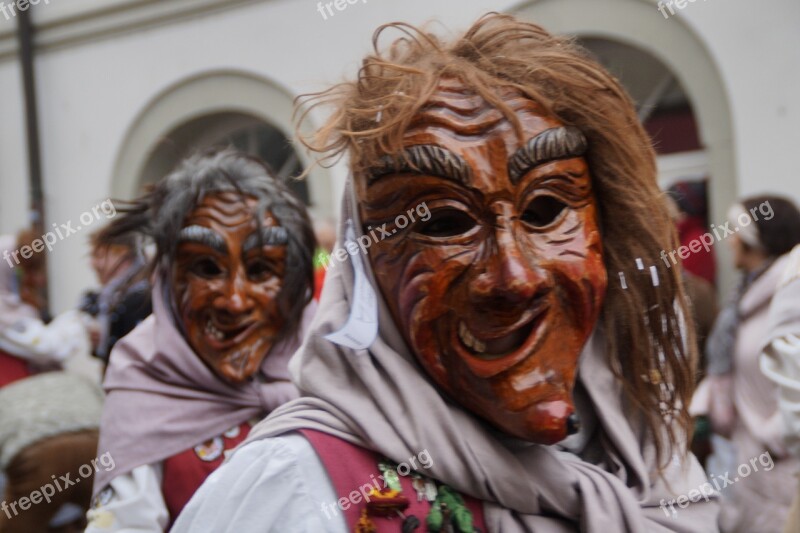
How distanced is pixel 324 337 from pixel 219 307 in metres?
1.30

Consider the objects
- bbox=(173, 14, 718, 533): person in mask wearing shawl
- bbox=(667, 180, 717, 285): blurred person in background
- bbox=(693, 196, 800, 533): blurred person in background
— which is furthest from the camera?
bbox=(667, 180, 717, 285): blurred person in background

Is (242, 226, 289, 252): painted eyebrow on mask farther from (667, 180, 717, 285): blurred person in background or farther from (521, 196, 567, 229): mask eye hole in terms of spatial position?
(667, 180, 717, 285): blurred person in background

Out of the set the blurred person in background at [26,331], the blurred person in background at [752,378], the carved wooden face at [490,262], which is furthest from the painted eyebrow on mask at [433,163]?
the blurred person in background at [26,331]

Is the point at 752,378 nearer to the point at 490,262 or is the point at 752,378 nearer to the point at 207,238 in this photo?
the point at 207,238

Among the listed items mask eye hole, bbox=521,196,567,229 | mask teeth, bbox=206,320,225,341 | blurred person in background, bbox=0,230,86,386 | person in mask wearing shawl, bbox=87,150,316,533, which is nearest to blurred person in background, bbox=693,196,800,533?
person in mask wearing shawl, bbox=87,150,316,533

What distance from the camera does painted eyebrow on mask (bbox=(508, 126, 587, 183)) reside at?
1645 mm

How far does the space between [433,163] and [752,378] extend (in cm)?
256

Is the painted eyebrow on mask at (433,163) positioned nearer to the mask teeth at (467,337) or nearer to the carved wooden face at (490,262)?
the carved wooden face at (490,262)

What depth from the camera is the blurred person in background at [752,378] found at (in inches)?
140

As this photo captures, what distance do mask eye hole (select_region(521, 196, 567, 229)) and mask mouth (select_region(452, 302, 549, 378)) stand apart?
0.57 feet

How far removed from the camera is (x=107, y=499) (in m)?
2.73

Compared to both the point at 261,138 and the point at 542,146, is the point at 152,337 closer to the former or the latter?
the point at 542,146

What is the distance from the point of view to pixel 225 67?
8.52 metres

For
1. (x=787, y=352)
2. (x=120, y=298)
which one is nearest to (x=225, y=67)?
(x=120, y=298)
